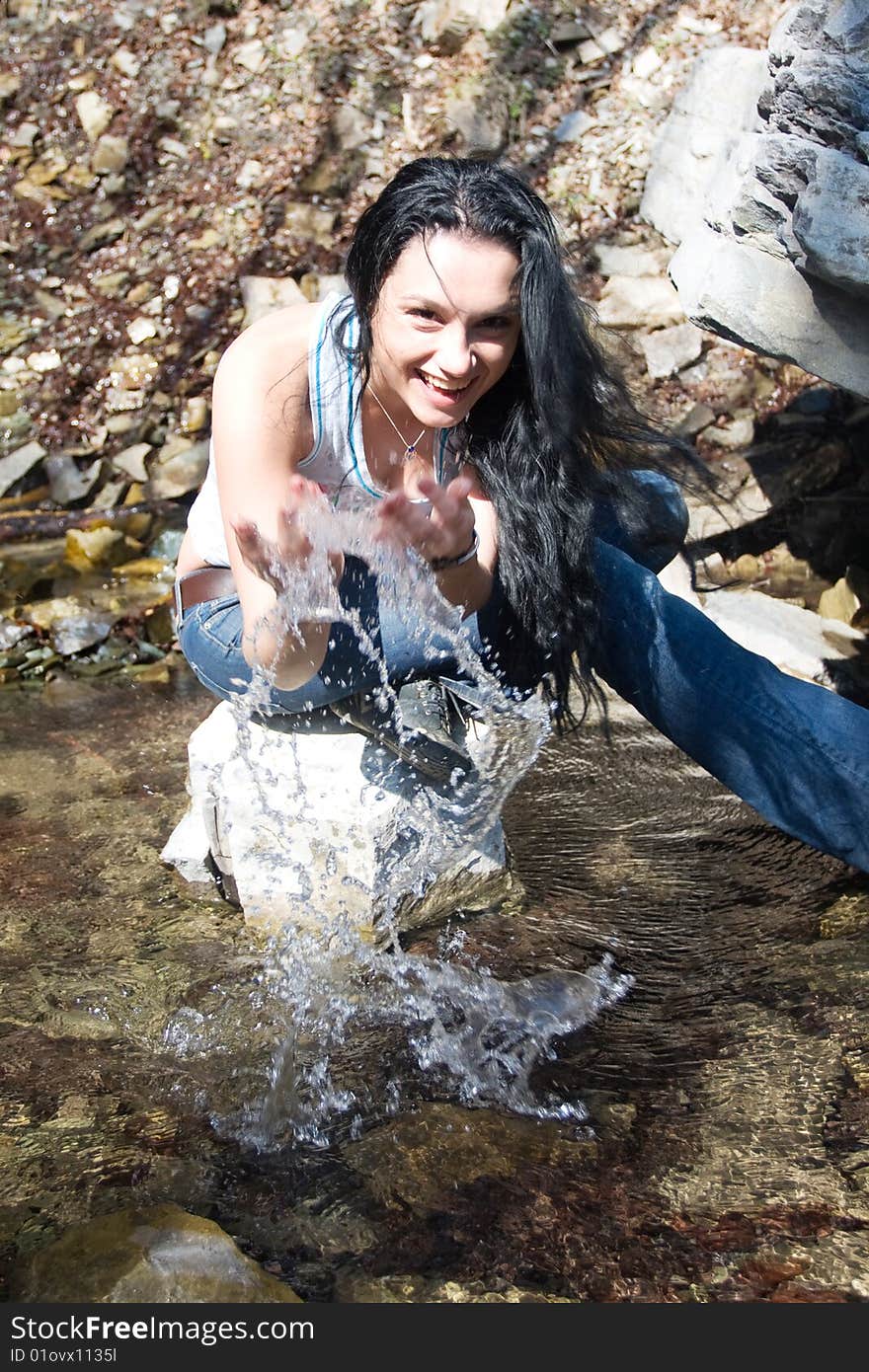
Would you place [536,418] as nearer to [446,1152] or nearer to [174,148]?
[446,1152]

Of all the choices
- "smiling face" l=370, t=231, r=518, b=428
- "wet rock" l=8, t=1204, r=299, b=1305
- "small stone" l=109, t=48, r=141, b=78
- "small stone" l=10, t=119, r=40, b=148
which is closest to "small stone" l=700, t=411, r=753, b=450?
"smiling face" l=370, t=231, r=518, b=428

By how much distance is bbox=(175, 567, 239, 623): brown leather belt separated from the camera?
104 inches

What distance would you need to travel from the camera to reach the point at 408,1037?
230 cm

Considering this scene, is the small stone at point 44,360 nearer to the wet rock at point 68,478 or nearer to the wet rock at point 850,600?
the wet rock at point 68,478

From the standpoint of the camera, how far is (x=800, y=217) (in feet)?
9.39

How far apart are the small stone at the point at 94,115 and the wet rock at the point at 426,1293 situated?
692 centimetres

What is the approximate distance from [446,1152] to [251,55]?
6866 mm

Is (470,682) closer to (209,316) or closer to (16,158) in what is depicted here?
(209,316)

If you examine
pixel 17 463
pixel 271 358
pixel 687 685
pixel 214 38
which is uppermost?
pixel 271 358

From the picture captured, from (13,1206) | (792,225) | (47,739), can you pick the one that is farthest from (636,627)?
(47,739)

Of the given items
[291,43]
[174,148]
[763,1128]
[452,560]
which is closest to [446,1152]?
[763,1128]

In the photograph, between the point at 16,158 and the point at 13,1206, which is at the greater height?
the point at 13,1206

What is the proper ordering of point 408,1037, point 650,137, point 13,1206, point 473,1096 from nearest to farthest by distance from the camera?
point 13,1206, point 473,1096, point 408,1037, point 650,137

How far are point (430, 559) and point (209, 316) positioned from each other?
468cm
